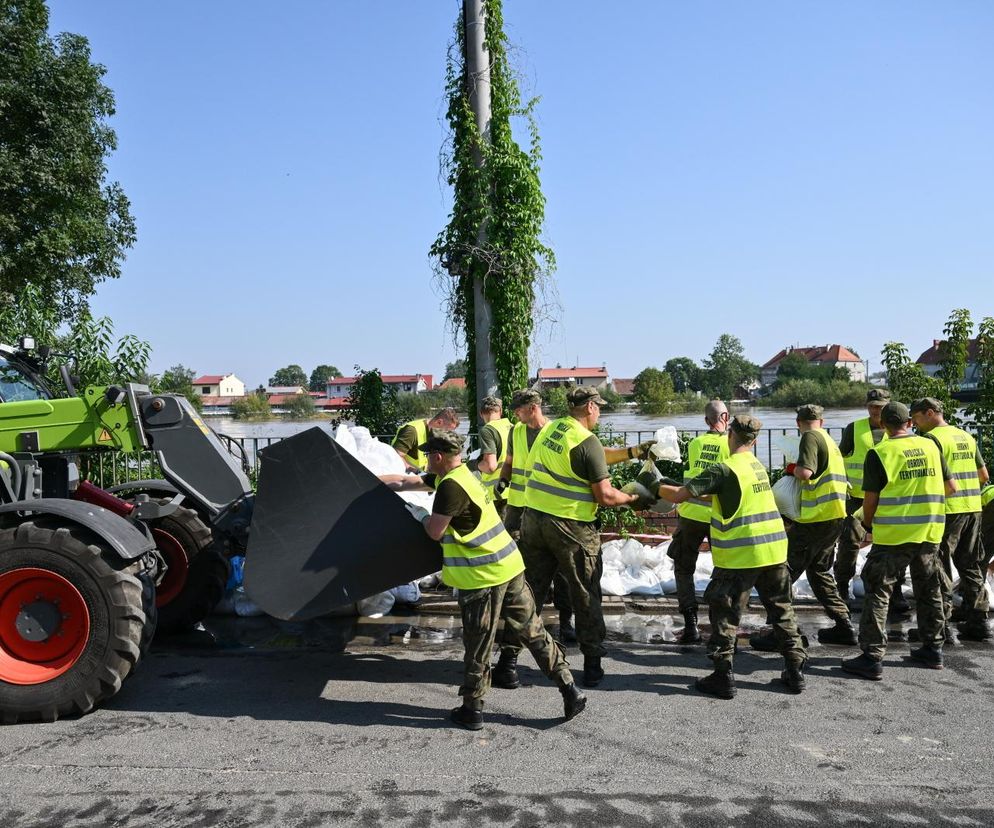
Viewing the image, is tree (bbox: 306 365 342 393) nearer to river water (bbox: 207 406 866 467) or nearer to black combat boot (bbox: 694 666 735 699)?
river water (bbox: 207 406 866 467)

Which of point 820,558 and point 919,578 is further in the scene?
point 820,558

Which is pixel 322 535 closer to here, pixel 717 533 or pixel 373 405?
pixel 717 533

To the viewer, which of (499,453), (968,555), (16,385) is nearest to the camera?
(16,385)

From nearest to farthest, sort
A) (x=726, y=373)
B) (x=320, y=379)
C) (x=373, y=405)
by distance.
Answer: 1. (x=373, y=405)
2. (x=320, y=379)
3. (x=726, y=373)

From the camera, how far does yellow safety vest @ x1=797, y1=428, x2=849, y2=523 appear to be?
6.28 meters

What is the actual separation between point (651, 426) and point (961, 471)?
5.24 metres

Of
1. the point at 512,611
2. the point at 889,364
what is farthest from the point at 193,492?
the point at 889,364

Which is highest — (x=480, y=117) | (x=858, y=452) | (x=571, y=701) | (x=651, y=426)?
(x=480, y=117)

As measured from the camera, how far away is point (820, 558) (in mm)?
6324

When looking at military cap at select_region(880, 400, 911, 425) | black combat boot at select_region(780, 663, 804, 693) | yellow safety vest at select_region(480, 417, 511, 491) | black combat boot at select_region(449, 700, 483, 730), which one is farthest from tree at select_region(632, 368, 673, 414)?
black combat boot at select_region(449, 700, 483, 730)

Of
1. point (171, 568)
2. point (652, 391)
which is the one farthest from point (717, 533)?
point (652, 391)

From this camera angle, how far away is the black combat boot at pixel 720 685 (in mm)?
5133

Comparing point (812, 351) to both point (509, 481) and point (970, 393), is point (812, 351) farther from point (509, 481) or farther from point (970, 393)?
point (509, 481)

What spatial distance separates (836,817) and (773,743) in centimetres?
80
